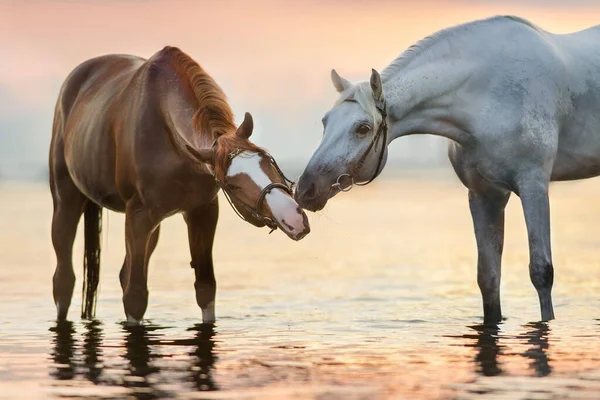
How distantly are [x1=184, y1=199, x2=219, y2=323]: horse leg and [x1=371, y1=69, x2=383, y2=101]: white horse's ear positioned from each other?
149cm

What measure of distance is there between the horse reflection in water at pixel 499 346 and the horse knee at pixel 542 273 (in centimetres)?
30

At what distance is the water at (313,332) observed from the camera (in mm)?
7125

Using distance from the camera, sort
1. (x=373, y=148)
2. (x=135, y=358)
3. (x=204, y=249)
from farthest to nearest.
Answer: (x=204, y=249), (x=373, y=148), (x=135, y=358)

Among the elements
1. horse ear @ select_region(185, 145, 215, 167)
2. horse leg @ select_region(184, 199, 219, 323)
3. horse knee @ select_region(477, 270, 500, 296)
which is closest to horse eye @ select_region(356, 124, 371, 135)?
horse ear @ select_region(185, 145, 215, 167)

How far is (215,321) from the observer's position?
1077 centimetres

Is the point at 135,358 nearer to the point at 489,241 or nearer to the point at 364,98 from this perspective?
the point at 364,98

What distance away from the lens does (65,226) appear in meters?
11.7

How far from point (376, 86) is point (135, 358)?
2.76 metres

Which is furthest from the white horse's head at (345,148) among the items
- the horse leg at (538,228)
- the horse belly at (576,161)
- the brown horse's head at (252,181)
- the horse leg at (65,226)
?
the horse leg at (65,226)

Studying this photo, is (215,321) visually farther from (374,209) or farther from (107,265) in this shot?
(374,209)

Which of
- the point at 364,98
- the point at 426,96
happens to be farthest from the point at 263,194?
the point at 426,96

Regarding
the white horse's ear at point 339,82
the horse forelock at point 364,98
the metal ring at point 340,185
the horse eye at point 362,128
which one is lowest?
Result: the metal ring at point 340,185

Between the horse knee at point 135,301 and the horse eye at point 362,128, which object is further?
the horse knee at point 135,301

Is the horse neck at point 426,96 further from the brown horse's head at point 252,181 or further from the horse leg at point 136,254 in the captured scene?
the horse leg at point 136,254
